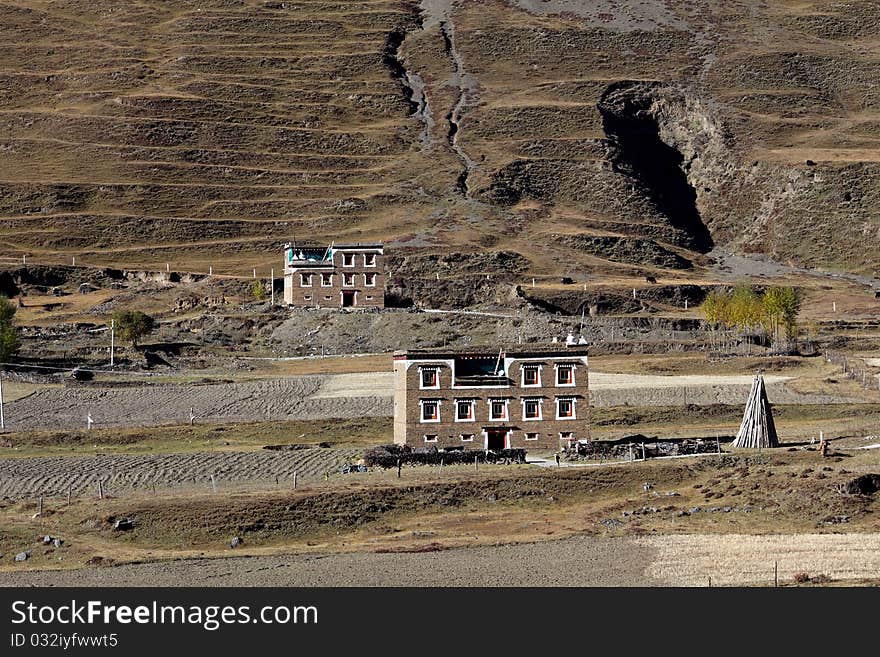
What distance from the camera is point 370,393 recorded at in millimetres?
93750

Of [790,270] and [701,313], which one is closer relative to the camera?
[701,313]

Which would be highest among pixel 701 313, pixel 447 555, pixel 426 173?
pixel 426 173

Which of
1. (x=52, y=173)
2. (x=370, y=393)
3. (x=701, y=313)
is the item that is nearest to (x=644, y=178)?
(x=701, y=313)

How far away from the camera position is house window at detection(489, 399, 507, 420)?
72.6m

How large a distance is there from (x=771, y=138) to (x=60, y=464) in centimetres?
14458

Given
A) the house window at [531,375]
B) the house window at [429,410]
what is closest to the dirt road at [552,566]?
the house window at [429,410]

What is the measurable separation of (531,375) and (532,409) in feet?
5.31

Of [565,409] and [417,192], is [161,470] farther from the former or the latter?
[417,192]

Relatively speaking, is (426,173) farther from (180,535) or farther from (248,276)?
(180,535)

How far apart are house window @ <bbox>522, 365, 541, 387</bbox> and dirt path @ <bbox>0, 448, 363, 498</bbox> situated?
853cm

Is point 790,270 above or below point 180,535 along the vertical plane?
above

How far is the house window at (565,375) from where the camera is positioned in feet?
241

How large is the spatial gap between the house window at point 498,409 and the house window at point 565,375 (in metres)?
2.84

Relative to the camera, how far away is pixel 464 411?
2849 inches
